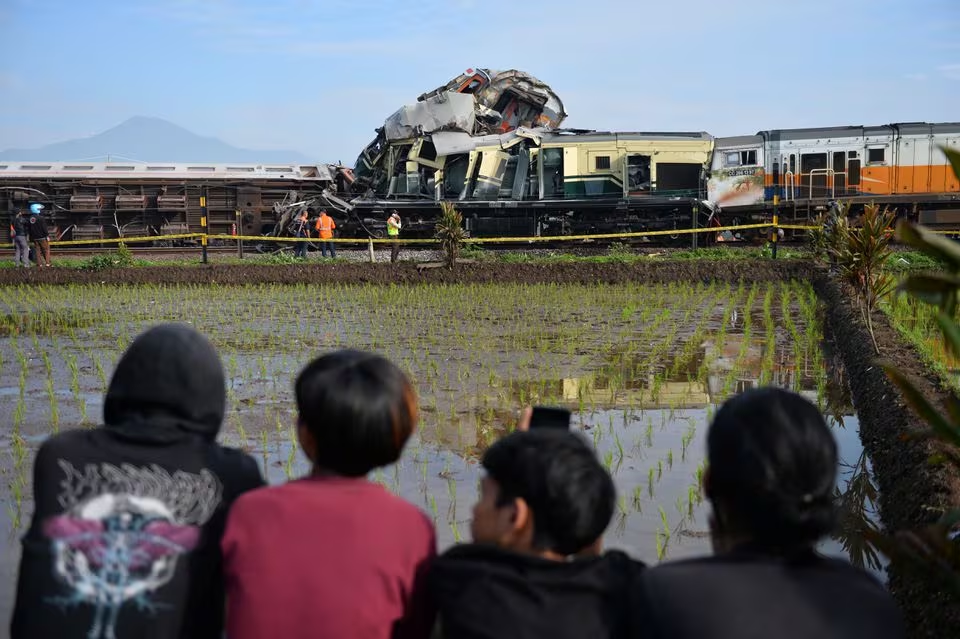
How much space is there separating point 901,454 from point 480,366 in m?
4.60

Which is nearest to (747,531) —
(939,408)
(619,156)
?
(939,408)

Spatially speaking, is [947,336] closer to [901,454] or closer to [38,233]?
[901,454]

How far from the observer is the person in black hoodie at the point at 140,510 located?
200 cm

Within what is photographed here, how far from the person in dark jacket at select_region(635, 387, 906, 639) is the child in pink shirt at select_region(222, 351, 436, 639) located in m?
0.48

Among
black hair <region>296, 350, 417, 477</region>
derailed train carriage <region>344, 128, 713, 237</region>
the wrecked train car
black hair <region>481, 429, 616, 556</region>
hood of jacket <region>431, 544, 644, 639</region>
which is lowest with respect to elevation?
hood of jacket <region>431, 544, 644, 639</region>

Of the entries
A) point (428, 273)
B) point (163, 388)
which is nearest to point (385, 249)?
point (428, 273)

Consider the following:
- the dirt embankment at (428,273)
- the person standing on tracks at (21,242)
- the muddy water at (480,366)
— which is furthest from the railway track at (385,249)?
the muddy water at (480,366)

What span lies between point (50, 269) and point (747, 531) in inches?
686

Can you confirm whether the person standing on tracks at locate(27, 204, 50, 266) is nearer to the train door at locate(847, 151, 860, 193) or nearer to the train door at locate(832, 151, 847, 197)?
the train door at locate(832, 151, 847, 197)

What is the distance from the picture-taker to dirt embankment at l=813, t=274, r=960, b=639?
309cm

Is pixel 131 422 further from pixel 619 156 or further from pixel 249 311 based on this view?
pixel 619 156

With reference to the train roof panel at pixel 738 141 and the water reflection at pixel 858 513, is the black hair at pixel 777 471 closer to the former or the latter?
the water reflection at pixel 858 513

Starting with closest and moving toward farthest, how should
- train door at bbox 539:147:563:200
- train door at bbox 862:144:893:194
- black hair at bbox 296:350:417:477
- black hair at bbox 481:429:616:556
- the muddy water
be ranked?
black hair at bbox 481:429:616:556
black hair at bbox 296:350:417:477
the muddy water
train door at bbox 862:144:893:194
train door at bbox 539:147:563:200

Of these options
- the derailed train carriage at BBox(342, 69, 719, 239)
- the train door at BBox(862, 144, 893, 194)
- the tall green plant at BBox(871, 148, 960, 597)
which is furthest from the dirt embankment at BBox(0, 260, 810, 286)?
the tall green plant at BBox(871, 148, 960, 597)
